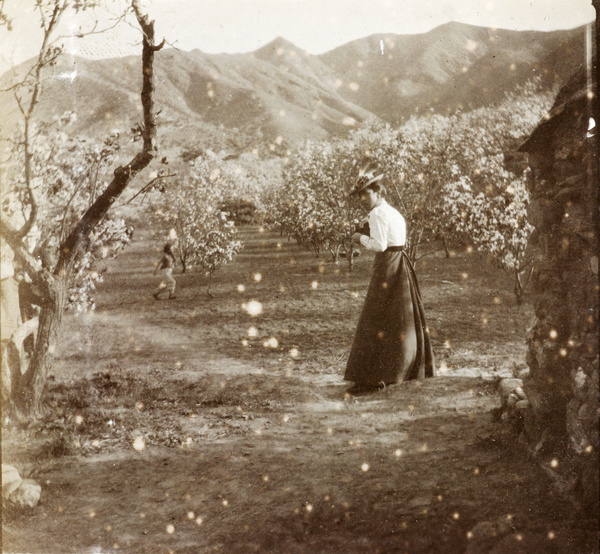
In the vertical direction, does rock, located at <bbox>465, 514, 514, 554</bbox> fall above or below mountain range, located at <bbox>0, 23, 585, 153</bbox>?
below

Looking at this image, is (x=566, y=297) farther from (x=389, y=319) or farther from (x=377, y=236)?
(x=377, y=236)

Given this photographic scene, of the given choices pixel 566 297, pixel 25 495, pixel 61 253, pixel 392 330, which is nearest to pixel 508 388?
pixel 566 297

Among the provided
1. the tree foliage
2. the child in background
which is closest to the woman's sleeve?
the tree foliage

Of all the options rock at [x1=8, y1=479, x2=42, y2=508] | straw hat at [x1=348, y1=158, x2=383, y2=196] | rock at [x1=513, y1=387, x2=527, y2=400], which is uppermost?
straw hat at [x1=348, y1=158, x2=383, y2=196]

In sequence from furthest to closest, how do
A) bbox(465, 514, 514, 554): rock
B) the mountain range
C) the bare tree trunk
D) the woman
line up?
1. the woman
2. the bare tree trunk
3. the mountain range
4. bbox(465, 514, 514, 554): rock

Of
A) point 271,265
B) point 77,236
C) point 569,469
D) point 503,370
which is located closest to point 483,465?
point 569,469

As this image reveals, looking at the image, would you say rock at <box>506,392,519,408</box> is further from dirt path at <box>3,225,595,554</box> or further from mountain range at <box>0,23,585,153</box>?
mountain range at <box>0,23,585,153</box>

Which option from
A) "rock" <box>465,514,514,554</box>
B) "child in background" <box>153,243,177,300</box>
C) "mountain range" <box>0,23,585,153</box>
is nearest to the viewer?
"rock" <box>465,514,514,554</box>
